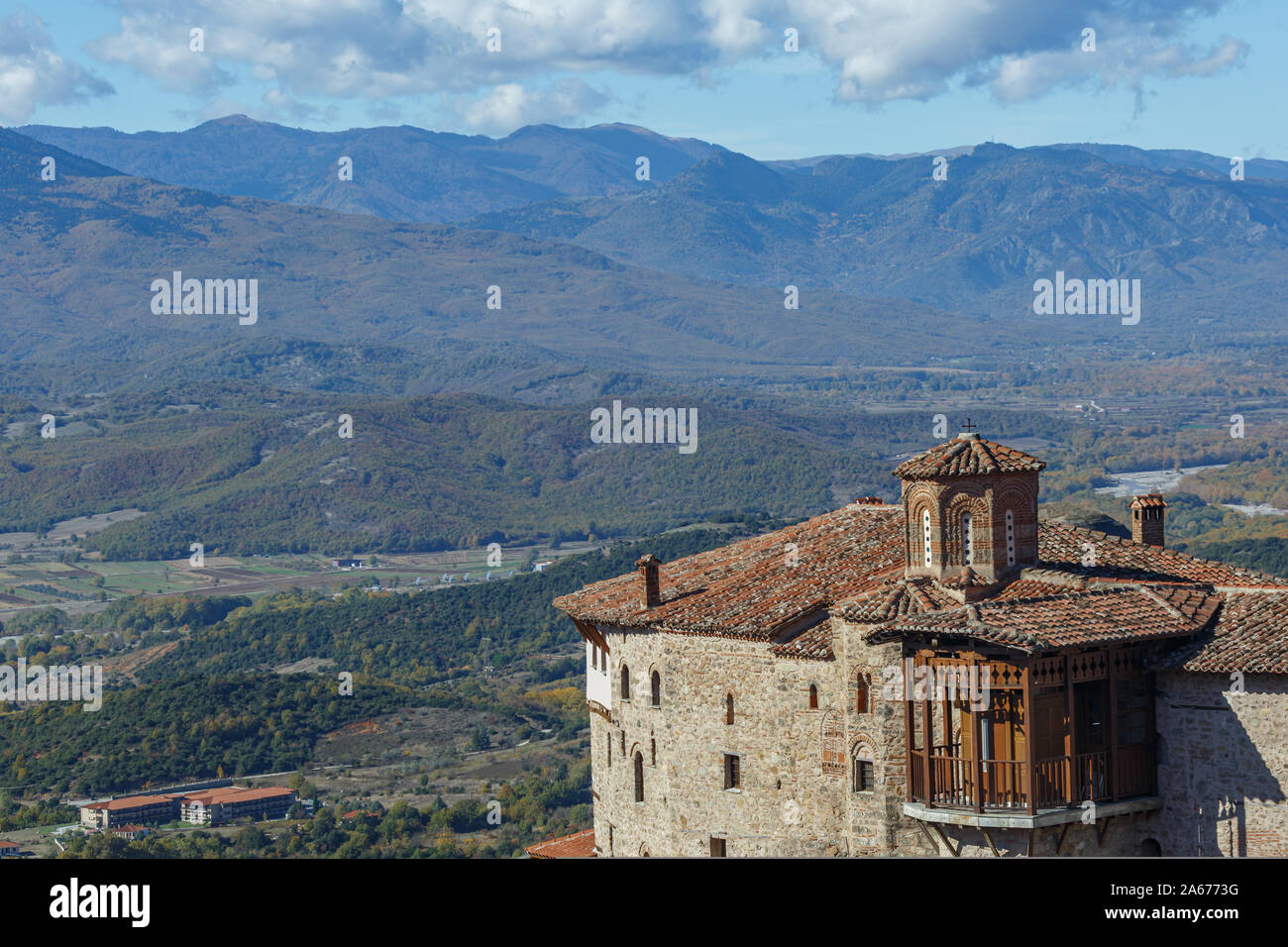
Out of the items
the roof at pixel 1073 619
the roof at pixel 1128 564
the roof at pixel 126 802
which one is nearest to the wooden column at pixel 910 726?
the roof at pixel 1073 619

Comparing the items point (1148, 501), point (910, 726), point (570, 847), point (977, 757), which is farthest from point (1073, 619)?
point (570, 847)

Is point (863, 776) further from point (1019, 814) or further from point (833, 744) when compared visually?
point (1019, 814)

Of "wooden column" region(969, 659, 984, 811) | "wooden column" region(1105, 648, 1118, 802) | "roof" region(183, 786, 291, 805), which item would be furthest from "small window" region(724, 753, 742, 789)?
"roof" region(183, 786, 291, 805)

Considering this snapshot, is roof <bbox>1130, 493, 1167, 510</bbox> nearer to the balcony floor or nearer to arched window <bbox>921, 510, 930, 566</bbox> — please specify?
arched window <bbox>921, 510, 930, 566</bbox>

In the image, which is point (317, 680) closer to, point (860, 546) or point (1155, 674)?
point (860, 546)
